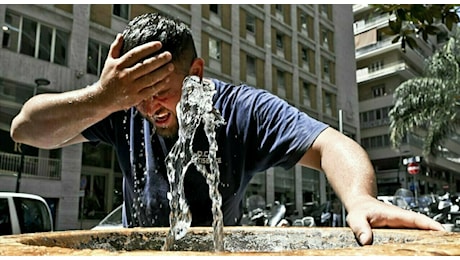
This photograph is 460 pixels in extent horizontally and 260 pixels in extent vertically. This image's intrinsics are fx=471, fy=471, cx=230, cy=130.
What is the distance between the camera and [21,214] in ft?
21.1

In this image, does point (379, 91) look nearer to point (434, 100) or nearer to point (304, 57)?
point (304, 57)

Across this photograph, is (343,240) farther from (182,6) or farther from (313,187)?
(313,187)

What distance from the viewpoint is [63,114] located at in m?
1.29

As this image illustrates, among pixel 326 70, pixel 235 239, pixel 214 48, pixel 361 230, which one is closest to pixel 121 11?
pixel 214 48

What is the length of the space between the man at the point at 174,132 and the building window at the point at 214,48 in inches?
700

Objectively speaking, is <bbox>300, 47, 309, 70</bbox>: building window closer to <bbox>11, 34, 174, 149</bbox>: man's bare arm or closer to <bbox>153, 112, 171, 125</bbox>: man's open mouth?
<bbox>153, 112, 171, 125</bbox>: man's open mouth

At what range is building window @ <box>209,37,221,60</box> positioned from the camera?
1936 cm

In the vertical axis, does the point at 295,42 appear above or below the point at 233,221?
above

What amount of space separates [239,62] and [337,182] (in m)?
19.5

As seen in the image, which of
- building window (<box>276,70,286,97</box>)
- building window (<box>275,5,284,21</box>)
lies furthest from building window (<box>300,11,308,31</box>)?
building window (<box>276,70,286,97</box>)

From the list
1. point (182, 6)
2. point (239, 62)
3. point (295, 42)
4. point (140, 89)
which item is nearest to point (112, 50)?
point (140, 89)

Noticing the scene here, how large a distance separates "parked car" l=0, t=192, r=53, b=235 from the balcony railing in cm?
671

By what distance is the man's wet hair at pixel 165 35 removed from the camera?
52.8 inches

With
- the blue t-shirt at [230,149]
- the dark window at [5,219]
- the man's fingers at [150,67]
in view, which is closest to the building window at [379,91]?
the dark window at [5,219]
